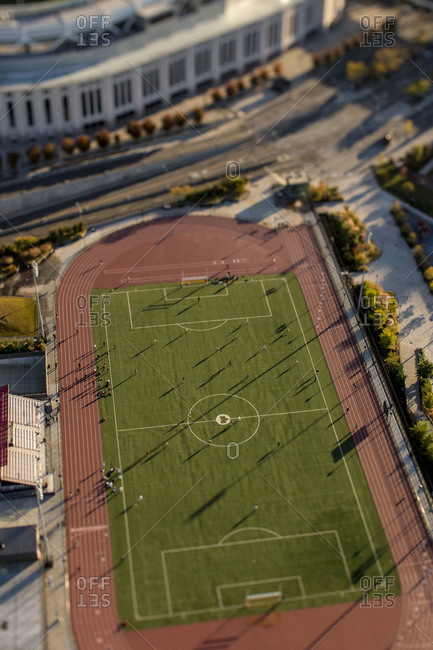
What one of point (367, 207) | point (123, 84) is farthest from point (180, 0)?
point (367, 207)

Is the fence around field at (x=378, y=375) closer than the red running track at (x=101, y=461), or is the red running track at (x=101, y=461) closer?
the red running track at (x=101, y=461)

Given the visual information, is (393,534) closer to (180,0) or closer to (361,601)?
(361,601)

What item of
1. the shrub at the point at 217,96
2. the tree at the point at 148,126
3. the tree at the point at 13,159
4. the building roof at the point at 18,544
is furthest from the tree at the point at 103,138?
the building roof at the point at 18,544

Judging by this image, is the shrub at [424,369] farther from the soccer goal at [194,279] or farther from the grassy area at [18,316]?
the grassy area at [18,316]

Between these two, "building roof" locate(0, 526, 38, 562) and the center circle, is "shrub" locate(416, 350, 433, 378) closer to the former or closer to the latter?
the center circle

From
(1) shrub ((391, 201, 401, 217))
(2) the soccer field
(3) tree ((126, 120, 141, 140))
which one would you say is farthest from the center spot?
(3) tree ((126, 120, 141, 140))

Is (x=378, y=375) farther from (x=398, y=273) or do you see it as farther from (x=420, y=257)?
(x=420, y=257)
